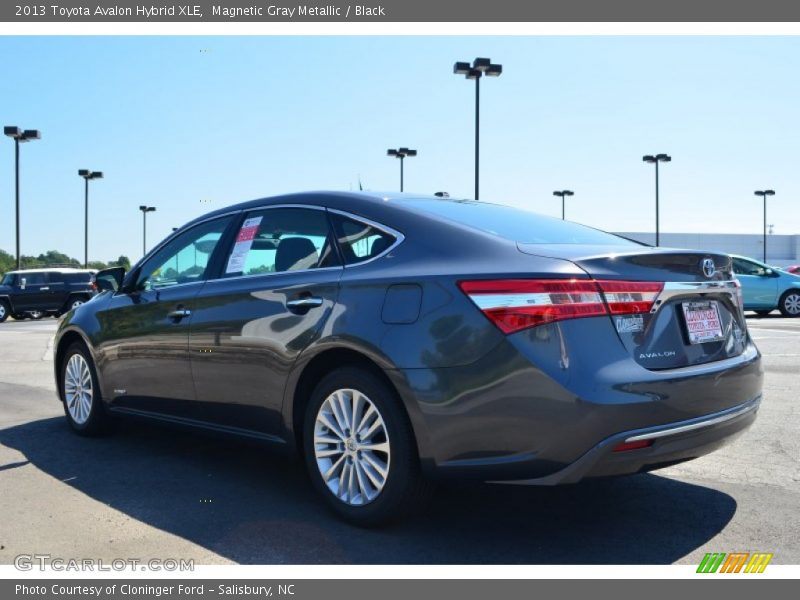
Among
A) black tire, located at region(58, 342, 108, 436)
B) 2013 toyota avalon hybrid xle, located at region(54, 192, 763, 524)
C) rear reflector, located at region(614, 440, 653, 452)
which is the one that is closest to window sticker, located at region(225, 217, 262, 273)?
2013 toyota avalon hybrid xle, located at region(54, 192, 763, 524)

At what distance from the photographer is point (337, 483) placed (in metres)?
4.09

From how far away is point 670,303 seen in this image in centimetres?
367

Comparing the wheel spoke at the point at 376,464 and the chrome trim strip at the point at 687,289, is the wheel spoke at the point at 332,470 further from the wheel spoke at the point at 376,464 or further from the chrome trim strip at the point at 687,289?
the chrome trim strip at the point at 687,289

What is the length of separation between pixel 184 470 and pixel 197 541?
1422mm

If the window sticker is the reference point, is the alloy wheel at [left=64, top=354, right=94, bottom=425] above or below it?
below

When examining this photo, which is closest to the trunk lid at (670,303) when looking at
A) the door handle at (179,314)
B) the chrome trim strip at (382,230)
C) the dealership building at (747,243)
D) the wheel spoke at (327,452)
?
the chrome trim strip at (382,230)

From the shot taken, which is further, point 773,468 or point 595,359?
point 773,468

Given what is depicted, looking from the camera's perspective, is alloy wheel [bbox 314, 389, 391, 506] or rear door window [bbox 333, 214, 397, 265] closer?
alloy wheel [bbox 314, 389, 391, 506]

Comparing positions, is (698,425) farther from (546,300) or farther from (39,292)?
(39,292)

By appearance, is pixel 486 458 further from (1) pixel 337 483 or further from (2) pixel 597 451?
(1) pixel 337 483

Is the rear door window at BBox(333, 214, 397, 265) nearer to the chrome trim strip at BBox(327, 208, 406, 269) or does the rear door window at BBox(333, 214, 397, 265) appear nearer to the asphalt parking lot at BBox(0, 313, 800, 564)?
the chrome trim strip at BBox(327, 208, 406, 269)

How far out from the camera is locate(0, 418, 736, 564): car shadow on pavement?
3652mm
